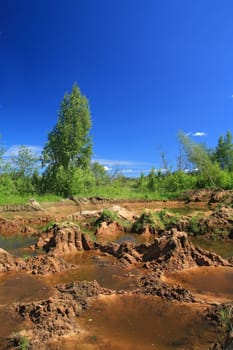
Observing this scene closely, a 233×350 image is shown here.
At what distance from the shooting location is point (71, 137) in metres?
32.7

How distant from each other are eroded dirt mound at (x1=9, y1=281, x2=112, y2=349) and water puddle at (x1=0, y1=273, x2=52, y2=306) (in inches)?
31.8

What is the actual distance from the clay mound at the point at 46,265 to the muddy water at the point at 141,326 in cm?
307

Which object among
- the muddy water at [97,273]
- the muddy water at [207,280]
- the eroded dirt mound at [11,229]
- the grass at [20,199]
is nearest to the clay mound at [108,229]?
the eroded dirt mound at [11,229]

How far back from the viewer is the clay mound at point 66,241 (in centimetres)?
1189

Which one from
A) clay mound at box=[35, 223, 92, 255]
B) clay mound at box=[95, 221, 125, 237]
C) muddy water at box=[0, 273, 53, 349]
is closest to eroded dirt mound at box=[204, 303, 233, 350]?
muddy water at box=[0, 273, 53, 349]

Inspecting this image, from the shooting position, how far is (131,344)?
17.3 ft

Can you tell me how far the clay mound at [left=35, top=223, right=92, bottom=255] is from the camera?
11891 mm

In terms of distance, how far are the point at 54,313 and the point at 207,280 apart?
16.0 feet

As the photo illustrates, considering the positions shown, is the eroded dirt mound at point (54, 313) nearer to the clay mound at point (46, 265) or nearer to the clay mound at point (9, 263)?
the clay mound at point (46, 265)

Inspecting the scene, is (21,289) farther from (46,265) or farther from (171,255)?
(171,255)

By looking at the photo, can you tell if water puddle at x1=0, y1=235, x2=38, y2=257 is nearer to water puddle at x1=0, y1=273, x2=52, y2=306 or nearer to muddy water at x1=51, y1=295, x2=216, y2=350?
water puddle at x1=0, y1=273, x2=52, y2=306

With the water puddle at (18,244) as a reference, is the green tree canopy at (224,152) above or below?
above

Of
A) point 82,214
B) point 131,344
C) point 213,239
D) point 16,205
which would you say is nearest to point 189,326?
point 131,344

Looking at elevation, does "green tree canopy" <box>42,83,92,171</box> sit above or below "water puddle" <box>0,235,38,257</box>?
above
